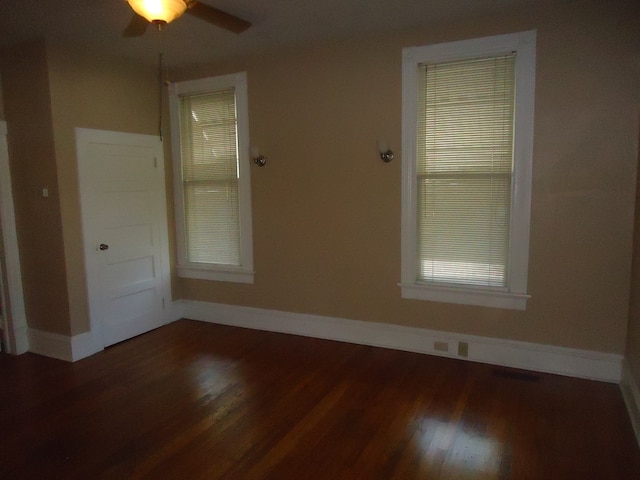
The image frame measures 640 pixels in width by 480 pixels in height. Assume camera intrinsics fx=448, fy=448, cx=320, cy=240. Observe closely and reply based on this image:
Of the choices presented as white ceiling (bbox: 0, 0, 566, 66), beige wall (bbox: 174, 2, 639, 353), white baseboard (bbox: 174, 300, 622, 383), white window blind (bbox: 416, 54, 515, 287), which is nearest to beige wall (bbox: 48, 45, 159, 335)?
white ceiling (bbox: 0, 0, 566, 66)

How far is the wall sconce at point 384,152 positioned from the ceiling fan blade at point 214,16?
A: 142 centimetres

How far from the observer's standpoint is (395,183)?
145 inches

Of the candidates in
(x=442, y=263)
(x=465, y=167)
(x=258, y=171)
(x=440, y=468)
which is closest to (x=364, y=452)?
(x=440, y=468)

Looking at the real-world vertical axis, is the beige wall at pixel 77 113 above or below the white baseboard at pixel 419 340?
above

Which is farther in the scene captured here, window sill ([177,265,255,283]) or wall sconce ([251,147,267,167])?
window sill ([177,265,255,283])

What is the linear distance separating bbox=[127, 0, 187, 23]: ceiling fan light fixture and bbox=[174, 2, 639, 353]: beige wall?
6.26 ft

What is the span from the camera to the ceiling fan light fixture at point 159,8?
6.69 ft

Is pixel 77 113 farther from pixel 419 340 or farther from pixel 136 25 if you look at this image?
pixel 419 340

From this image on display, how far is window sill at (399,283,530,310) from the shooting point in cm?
337

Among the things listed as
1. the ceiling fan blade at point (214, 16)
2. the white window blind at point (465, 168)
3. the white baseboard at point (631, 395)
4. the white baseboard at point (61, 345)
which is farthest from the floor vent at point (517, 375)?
the white baseboard at point (61, 345)

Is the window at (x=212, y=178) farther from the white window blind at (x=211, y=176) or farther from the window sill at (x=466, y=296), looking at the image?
the window sill at (x=466, y=296)

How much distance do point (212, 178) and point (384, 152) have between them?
5.99 feet

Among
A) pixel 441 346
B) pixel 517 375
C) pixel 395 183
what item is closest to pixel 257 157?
pixel 395 183

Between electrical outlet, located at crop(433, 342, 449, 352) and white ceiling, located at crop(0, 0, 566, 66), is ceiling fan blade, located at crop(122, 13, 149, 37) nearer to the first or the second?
white ceiling, located at crop(0, 0, 566, 66)
